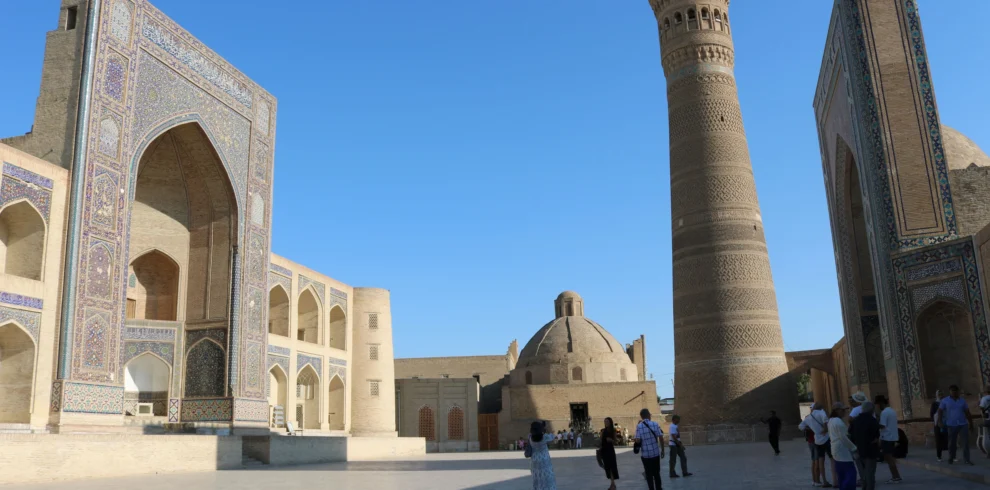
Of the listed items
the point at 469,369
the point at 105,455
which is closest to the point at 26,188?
the point at 105,455

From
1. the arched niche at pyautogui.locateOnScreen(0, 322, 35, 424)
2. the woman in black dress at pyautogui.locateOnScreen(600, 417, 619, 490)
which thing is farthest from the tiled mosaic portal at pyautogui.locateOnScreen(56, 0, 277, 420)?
the woman in black dress at pyautogui.locateOnScreen(600, 417, 619, 490)

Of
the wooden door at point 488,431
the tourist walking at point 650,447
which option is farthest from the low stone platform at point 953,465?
the wooden door at point 488,431

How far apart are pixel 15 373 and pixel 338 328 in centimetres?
1146

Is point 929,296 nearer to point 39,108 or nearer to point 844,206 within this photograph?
point 844,206

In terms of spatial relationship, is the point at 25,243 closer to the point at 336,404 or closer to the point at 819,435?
the point at 819,435

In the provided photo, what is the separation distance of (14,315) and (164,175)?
478 centimetres

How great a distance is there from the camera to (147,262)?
45.5 feet

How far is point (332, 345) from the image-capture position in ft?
66.7

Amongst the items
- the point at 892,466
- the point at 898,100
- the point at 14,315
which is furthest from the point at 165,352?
the point at 898,100

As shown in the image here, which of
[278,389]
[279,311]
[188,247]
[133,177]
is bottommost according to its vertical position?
[278,389]

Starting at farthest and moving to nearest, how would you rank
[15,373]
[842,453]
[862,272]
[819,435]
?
1. [862,272]
2. [15,373]
3. [819,435]
4. [842,453]

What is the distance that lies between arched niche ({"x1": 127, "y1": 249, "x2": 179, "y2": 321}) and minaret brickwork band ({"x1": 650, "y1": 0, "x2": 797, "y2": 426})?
11.1 m

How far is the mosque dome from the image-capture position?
95.8ft

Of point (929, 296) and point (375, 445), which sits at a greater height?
point (929, 296)
